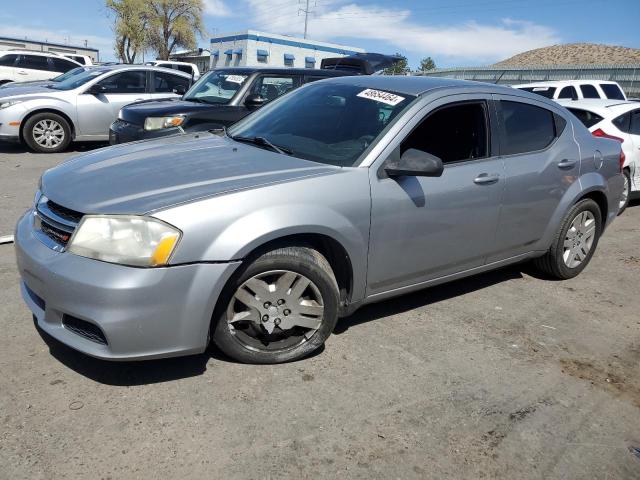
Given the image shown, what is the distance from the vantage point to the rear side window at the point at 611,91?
1422 cm

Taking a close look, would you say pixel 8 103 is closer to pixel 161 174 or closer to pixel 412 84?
pixel 161 174

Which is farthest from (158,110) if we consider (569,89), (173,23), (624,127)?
(173,23)

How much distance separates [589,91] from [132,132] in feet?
36.3

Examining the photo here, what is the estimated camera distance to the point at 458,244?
3752mm

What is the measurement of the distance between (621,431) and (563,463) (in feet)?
1.60

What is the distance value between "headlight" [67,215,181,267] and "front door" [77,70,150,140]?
831cm

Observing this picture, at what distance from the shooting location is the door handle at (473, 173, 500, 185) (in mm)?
3758

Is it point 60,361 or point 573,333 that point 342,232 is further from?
point 573,333

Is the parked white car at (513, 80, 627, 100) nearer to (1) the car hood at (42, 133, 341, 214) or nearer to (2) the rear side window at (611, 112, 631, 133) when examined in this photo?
(2) the rear side window at (611, 112, 631, 133)

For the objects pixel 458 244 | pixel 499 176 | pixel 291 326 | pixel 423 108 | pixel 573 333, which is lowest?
pixel 573 333

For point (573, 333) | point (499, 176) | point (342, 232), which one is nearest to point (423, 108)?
point (499, 176)

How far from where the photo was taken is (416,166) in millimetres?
3244

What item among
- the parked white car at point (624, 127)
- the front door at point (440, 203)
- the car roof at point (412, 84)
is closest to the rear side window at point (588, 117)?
the parked white car at point (624, 127)

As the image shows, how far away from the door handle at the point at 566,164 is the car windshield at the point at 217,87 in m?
5.06
